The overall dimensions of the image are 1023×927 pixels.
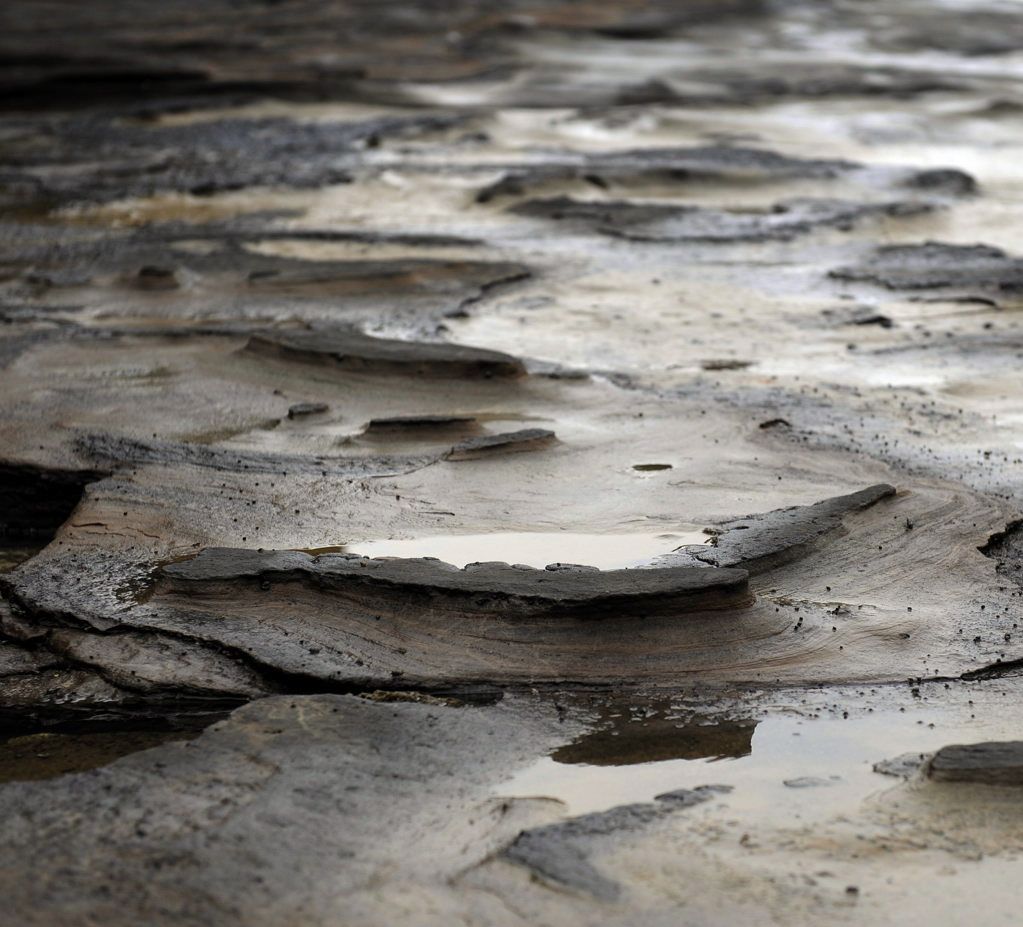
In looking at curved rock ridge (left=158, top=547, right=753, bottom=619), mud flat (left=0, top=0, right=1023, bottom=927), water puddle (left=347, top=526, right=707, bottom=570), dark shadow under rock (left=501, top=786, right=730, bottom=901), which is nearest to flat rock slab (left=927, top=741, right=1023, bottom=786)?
mud flat (left=0, top=0, right=1023, bottom=927)

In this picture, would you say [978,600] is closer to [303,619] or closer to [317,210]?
[303,619]

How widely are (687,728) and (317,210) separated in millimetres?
6730

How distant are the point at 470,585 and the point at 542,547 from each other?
0.56m

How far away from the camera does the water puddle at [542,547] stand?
179 inches

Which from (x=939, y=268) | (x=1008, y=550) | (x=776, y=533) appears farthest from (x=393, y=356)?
(x=939, y=268)

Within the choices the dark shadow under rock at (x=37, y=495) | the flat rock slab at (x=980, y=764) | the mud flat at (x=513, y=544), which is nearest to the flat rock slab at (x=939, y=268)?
the mud flat at (x=513, y=544)

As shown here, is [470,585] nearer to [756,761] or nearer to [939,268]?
[756,761]

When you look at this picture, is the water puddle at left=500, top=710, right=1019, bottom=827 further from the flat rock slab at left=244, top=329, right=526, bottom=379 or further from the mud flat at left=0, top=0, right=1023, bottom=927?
the flat rock slab at left=244, top=329, right=526, bottom=379

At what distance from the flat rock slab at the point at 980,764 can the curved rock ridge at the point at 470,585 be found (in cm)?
85

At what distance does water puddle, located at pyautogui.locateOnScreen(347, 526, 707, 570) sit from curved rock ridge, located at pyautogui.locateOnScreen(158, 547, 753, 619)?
0.86 ft

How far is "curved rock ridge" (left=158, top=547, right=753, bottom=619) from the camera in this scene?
4047mm

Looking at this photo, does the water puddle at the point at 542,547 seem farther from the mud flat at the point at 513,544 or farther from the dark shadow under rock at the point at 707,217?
the dark shadow under rock at the point at 707,217

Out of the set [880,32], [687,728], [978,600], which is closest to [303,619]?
[687,728]

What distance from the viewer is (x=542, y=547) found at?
464 centimetres
